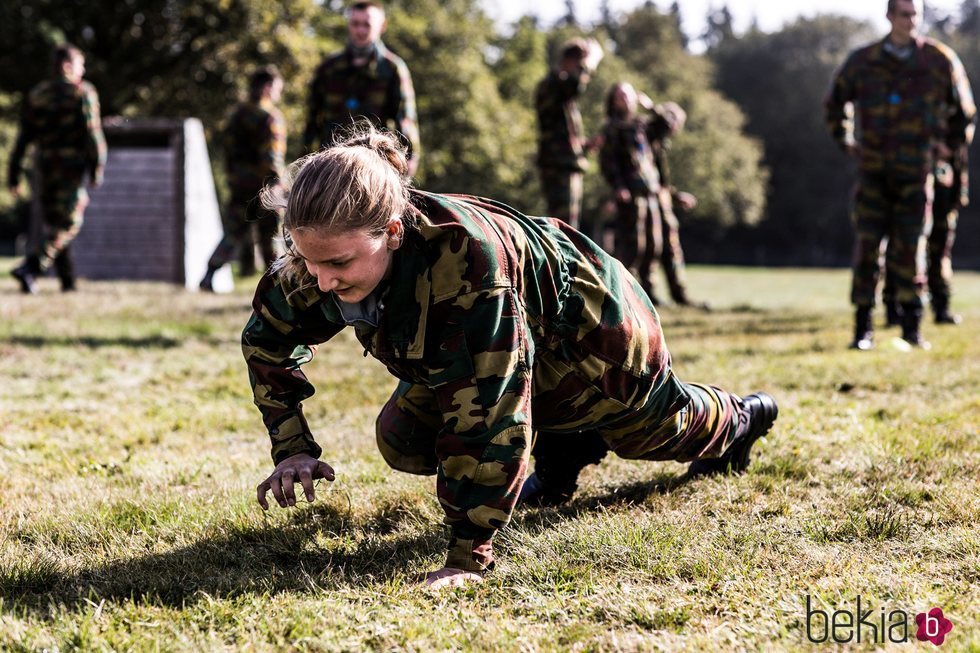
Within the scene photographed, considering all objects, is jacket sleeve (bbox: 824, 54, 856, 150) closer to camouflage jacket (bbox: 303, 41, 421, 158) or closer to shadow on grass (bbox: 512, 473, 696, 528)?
camouflage jacket (bbox: 303, 41, 421, 158)

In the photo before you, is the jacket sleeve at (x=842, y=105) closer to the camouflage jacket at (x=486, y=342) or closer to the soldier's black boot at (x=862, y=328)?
the soldier's black boot at (x=862, y=328)

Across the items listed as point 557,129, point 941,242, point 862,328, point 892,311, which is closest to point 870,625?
point 862,328

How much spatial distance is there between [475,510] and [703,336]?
5.95 m

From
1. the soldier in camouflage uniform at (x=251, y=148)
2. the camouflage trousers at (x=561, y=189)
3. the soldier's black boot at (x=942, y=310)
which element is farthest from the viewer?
the soldier in camouflage uniform at (x=251, y=148)

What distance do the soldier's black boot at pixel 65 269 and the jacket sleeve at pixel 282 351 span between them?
9.08 metres

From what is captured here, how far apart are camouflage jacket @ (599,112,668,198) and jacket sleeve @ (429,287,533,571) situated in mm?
8389

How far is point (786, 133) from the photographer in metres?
57.3

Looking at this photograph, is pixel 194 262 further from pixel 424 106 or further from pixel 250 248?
pixel 424 106

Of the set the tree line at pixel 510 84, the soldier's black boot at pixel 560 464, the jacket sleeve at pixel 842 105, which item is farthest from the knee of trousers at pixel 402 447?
the tree line at pixel 510 84

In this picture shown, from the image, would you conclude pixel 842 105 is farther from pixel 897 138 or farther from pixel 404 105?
pixel 404 105

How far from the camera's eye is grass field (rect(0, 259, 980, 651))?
94.7 inches

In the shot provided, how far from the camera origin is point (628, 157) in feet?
35.0

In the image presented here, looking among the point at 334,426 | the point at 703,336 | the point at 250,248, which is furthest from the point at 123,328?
the point at 250,248

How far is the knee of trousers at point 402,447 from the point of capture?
3.15 meters
